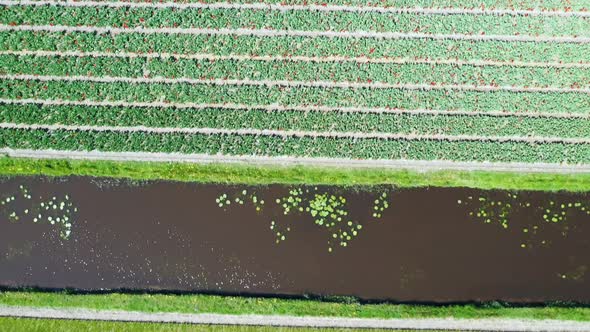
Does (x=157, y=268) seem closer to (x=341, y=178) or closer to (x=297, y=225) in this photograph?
(x=297, y=225)

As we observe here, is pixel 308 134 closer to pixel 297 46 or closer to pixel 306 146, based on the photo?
pixel 306 146

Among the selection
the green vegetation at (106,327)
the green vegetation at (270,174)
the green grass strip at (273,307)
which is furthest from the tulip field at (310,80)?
the green vegetation at (106,327)

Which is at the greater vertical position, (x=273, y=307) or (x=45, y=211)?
(x=45, y=211)

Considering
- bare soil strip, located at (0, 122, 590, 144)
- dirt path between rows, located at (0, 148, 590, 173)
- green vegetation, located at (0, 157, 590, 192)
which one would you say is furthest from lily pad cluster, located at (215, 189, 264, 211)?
bare soil strip, located at (0, 122, 590, 144)

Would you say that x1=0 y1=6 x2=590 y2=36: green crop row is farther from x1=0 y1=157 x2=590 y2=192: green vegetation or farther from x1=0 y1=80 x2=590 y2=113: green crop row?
x1=0 y1=157 x2=590 y2=192: green vegetation

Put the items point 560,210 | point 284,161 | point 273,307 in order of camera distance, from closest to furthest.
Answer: point 273,307, point 560,210, point 284,161

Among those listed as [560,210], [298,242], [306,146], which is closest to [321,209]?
[298,242]

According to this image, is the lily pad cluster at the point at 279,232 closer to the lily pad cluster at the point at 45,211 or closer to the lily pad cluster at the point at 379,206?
the lily pad cluster at the point at 379,206
